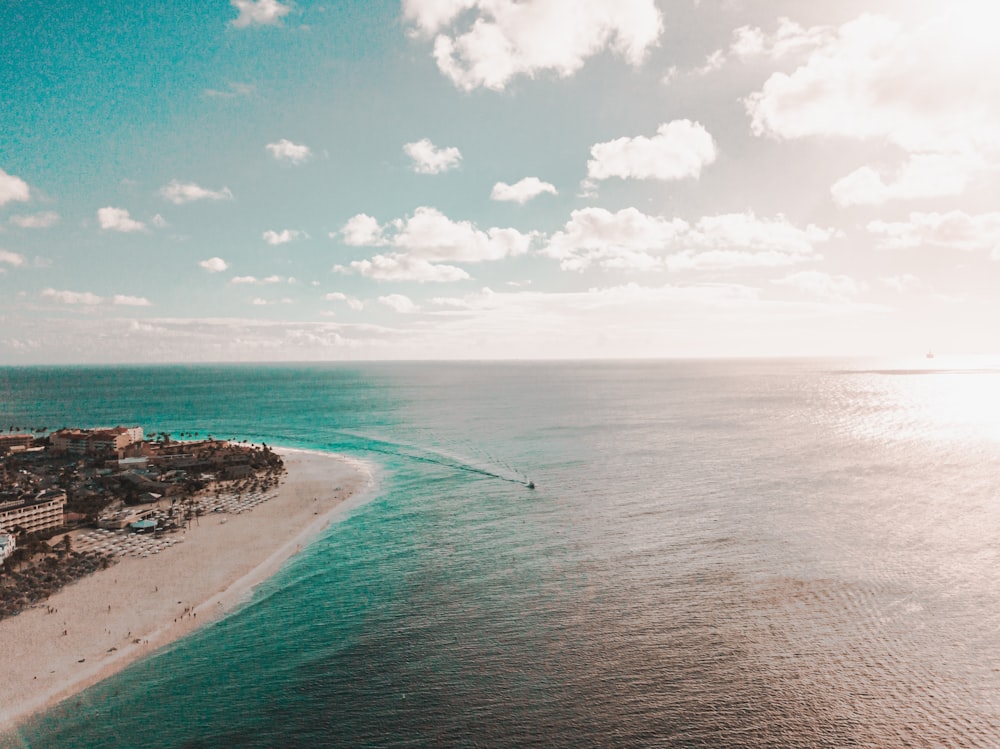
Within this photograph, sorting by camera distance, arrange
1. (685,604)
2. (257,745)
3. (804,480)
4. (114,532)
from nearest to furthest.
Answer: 1. (257,745)
2. (685,604)
3. (114,532)
4. (804,480)

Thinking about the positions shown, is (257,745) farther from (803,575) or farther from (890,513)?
(890,513)

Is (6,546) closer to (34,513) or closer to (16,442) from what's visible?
(34,513)

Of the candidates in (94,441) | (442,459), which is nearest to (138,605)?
(442,459)

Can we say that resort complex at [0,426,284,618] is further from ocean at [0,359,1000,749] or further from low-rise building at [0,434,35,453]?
ocean at [0,359,1000,749]

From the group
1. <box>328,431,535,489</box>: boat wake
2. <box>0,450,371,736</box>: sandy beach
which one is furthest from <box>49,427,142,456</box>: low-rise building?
<box>0,450,371,736</box>: sandy beach

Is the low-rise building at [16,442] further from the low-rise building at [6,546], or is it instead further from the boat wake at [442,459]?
the low-rise building at [6,546]

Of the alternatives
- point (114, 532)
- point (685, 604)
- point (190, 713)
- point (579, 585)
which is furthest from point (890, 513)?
point (114, 532)
